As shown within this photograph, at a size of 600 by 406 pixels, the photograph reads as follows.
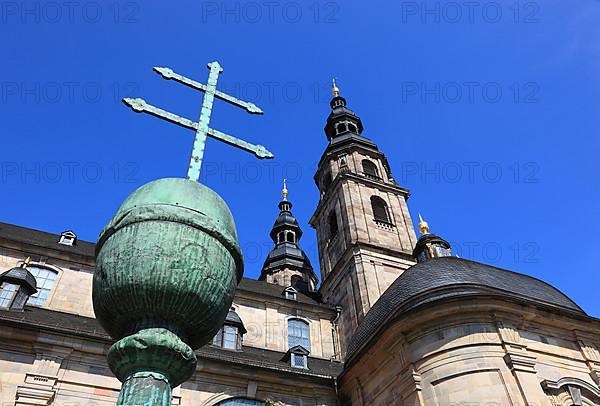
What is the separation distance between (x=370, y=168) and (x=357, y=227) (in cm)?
561

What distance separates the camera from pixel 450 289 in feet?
39.3

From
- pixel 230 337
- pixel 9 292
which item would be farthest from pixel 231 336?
pixel 9 292

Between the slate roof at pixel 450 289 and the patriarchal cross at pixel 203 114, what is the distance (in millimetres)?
8851

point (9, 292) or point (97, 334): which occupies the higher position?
point (9, 292)

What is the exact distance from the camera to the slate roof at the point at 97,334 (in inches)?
466

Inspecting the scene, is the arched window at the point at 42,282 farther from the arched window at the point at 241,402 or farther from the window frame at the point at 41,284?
the arched window at the point at 241,402

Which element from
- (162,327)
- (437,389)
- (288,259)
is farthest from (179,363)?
(288,259)

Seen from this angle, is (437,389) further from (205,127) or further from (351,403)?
(205,127)

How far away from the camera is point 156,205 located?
8.68 ft

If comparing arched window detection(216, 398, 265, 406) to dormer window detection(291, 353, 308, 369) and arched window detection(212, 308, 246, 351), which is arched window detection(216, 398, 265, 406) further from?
arched window detection(212, 308, 246, 351)

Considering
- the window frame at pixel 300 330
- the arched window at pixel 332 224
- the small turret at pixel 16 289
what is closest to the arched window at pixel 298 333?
the window frame at pixel 300 330

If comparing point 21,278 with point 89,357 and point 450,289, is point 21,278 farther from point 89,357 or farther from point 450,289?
point 450,289

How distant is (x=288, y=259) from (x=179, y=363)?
30.9 m

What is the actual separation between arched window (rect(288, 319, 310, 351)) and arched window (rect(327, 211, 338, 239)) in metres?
5.78
